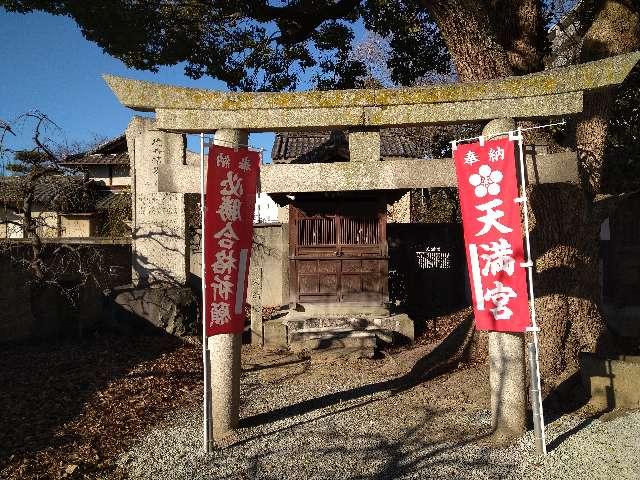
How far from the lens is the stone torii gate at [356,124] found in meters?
5.32

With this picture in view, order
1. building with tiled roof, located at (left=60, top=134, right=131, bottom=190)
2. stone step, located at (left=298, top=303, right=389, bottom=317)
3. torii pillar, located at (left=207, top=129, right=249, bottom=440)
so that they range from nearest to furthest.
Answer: torii pillar, located at (left=207, top=129, right=249, bottom=440) < stone step, located at (left=298, top=303, right=389, bottom=317) < building with tiled roof, located at (left=60, top=134, right=131, bottom=190)

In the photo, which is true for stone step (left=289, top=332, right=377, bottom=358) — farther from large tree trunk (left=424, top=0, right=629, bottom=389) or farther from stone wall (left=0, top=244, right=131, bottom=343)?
stone wall (left=0, top=244, right=131, bottom=343)

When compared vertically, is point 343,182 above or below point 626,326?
above

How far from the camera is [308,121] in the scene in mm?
5594

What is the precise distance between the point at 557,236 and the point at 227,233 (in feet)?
15.7

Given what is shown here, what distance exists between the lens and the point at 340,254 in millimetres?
11320

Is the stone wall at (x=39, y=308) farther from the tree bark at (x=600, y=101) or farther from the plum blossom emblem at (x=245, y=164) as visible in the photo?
the tree bark at (x=600, y=101)

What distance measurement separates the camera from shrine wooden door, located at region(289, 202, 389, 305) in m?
11.3

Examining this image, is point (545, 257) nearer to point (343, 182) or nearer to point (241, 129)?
point (343, 182)

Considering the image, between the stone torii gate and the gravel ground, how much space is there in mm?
451

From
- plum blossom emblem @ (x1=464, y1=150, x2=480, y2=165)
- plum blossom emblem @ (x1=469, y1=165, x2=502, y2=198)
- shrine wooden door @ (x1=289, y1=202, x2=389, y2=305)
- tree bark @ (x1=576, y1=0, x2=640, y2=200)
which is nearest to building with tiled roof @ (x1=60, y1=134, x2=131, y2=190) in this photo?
shrine wooden door @ (x1=289, y1=202, x2=389, y2=305)

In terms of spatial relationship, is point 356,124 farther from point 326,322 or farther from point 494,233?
point 326,322

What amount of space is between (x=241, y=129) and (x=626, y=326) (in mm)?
8880

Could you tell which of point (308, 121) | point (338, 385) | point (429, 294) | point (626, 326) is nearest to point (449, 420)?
point (338, 385)
